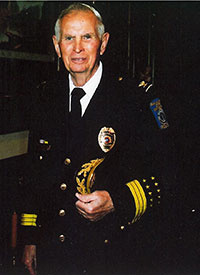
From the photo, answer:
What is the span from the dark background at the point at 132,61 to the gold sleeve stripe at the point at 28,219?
18 centimetres

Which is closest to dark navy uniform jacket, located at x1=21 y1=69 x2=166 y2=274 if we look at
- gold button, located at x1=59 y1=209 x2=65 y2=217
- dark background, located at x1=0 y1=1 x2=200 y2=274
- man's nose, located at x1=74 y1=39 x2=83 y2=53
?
gold button, located at x1=59 y1=209 x2=65 y2=217

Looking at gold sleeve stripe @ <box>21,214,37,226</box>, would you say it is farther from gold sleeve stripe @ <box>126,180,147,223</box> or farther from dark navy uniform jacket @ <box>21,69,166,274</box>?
gold sleeve stripe @ <box>126,180,147,223</box>

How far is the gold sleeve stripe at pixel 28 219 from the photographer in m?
1.18

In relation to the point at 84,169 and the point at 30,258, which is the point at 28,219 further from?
the point at 84,169

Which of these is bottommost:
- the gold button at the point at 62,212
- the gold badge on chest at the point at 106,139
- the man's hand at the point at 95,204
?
the gold button at the point at 62,212

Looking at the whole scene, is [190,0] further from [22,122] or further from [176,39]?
[22,122]

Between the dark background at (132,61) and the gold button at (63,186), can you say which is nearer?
the gold button at (63,186)

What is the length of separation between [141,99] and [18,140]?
602mm

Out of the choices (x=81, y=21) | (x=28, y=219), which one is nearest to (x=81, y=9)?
(x=81, y=21)

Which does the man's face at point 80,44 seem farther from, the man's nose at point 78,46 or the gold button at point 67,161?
the gold button at point 67,161

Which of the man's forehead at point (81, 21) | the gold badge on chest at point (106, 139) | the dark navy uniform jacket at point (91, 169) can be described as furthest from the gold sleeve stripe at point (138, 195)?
the man's forehead at point (81, 21)

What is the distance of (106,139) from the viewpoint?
3.66 ft

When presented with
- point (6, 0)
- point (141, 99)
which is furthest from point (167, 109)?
point (6, 0)

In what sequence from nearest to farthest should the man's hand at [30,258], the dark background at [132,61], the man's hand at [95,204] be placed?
1. the man's hand at [95,204]
2. the man's hand at [30,258]
3. the dark background at [132,61]
